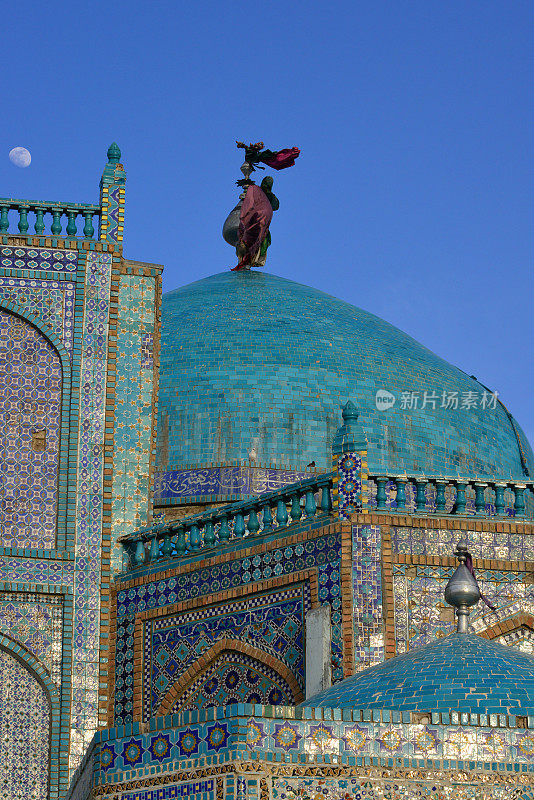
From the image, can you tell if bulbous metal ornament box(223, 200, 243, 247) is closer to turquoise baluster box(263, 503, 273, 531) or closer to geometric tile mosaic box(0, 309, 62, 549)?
geometric tile mosaic box(0, 309, 62, 549)

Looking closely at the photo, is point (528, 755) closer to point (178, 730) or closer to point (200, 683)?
point (178, 730)

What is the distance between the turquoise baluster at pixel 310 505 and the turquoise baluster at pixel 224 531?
3.80 ft

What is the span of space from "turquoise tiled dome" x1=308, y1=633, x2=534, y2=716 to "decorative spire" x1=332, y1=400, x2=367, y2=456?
318 cm

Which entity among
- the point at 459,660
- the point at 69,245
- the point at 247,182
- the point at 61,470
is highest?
the point at 247,182

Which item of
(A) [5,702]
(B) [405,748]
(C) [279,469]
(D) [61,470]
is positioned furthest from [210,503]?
(B) [405,748]

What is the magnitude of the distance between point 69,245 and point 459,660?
8227 millimetres

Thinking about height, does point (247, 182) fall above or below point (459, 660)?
above

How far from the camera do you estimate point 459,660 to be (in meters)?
11.3

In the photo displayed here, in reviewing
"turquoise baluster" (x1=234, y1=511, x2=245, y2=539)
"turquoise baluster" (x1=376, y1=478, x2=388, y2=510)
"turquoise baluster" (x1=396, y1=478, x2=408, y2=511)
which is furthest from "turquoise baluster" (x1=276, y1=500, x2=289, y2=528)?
"turquoise baluster" (x1=396, y1=478, x2=408, y2=511)

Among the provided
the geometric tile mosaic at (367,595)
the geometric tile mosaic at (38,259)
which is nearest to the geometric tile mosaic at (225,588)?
the geometric tile mosaic at (367,595)

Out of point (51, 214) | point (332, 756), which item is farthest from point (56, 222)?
point (332, 756)

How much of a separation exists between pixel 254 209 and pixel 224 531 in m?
7.96

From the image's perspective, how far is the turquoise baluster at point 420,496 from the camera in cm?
1509

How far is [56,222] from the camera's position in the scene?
18078 mm
